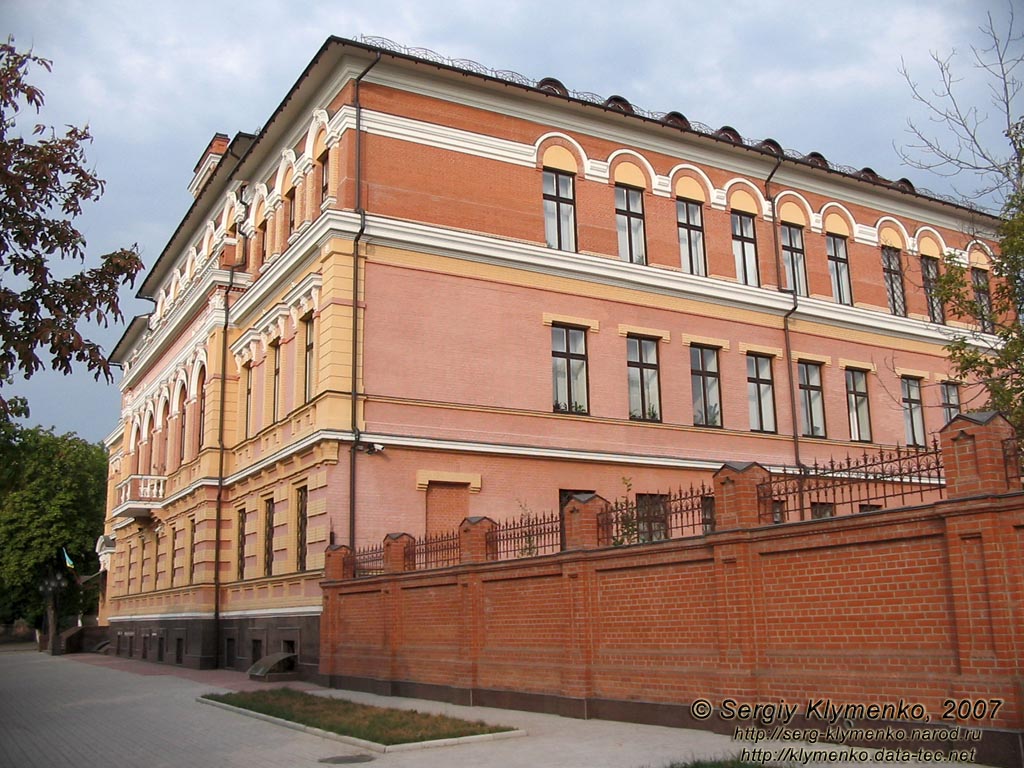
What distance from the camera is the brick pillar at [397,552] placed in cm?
1877

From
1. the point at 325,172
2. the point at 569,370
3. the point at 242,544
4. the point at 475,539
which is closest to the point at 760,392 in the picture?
the point at 569,370

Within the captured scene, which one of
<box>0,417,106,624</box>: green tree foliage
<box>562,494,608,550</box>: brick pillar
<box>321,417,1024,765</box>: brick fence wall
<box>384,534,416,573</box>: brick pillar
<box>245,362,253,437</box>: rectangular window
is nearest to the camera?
<box>321,417,1024,765</box>: brick fence wall

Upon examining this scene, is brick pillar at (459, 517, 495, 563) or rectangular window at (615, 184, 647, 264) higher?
rectangular window at (615, 184, 647, 264)

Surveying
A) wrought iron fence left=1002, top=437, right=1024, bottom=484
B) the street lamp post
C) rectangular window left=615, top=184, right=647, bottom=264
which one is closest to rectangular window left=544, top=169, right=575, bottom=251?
rectangular window left=615, top=184, right=647, bottom=264

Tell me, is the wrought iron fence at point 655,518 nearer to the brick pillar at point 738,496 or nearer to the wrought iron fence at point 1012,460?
the brick pillar at point 738,496

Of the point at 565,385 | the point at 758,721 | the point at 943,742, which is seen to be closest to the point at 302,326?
Answer: the point at 565,385

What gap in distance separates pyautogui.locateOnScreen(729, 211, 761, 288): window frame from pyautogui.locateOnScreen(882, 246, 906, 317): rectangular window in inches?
209

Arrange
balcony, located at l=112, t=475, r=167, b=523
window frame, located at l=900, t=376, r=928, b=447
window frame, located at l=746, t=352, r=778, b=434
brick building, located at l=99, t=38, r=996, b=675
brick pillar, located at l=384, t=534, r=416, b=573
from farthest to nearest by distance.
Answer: balcony, located at l=112, t=475, r=167, b=523
window frame, located at l=900, t=376, r=928, b=447
window frame, located at l=746, t=352, r=778, b=434
brick building, located at l=99, t=38, r=996, b=675
brick pillar, located at l=384, t=534, r=416, b=573

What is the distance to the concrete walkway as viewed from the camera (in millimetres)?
10797

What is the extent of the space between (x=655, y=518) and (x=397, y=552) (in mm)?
7010

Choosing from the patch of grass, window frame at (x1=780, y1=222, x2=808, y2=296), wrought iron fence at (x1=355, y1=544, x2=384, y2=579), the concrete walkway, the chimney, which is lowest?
the concrete walkway

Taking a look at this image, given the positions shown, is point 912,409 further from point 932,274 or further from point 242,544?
point 242,544

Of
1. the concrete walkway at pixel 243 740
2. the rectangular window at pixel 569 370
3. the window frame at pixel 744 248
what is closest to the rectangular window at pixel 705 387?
the window frame at pixel 744 248

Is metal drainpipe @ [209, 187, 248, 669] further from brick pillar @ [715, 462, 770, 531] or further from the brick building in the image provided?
brick pillar @ [715, 462, 770, 531]
